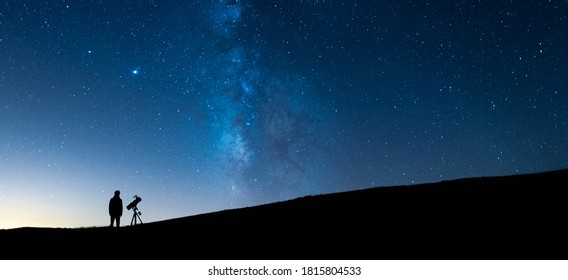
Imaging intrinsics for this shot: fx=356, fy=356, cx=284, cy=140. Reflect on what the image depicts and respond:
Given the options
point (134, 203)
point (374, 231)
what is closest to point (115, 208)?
point (134, 203)

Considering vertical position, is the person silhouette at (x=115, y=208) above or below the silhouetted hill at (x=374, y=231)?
above

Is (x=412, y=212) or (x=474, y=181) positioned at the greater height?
(x=474, y=181)

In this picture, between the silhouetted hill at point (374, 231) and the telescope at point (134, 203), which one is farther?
the telescope at point (134, 203)

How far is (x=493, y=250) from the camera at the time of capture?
6.88m

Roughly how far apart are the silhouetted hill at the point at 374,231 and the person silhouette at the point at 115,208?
1496mm

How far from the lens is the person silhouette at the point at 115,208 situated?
13594mm

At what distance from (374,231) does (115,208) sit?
10008mm

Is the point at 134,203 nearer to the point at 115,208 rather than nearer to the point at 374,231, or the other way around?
the point at 115,208

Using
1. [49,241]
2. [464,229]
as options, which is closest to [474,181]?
[464,229]

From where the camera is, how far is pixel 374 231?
860 cm
